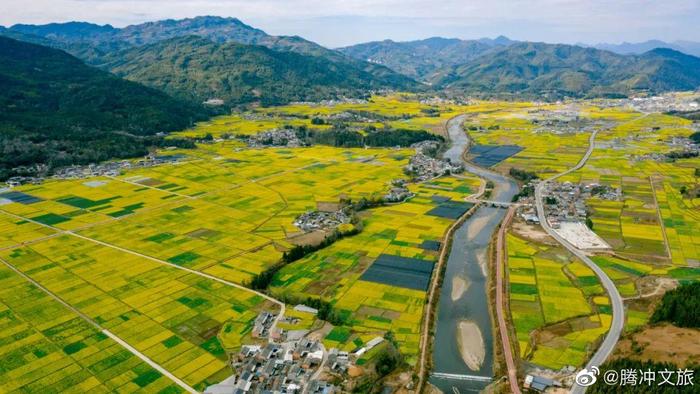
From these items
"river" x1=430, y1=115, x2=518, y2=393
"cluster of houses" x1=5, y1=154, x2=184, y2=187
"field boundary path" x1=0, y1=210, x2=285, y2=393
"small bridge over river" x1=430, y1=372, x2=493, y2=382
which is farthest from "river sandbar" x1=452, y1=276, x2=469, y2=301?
"cluster of houses" x1=5, y1=154, x2=184, y2=187

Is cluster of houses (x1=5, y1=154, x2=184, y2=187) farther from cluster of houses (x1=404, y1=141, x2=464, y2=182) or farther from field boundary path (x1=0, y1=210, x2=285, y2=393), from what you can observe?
cluster of houses (x1=404, y1=141, x2=464, y2=182)

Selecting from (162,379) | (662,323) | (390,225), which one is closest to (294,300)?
(162,379)

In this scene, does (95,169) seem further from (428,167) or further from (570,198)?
(570,198)

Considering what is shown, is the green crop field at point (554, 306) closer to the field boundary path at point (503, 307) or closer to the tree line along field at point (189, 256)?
the field boundary path at point (503, 307)

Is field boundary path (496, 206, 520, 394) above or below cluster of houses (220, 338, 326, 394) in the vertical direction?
below

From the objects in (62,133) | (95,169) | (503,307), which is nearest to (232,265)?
Answer: (503,307)

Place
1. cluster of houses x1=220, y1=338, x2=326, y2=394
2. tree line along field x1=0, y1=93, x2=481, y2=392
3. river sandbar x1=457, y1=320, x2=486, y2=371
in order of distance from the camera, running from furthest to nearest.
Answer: tree line along field x1=0, y1=93, x2=481, y2=392 < river sandbar x1=457, y1=320, x2=486, y2=371 < cluster of houses x1=220, y1=338, x2=326, y2=394

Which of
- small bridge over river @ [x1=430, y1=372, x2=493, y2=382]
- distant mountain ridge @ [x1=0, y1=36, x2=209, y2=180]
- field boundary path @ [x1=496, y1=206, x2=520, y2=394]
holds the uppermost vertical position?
distant mountain ridge @ [x1=0, y1=36, x2=209, y2=180]
